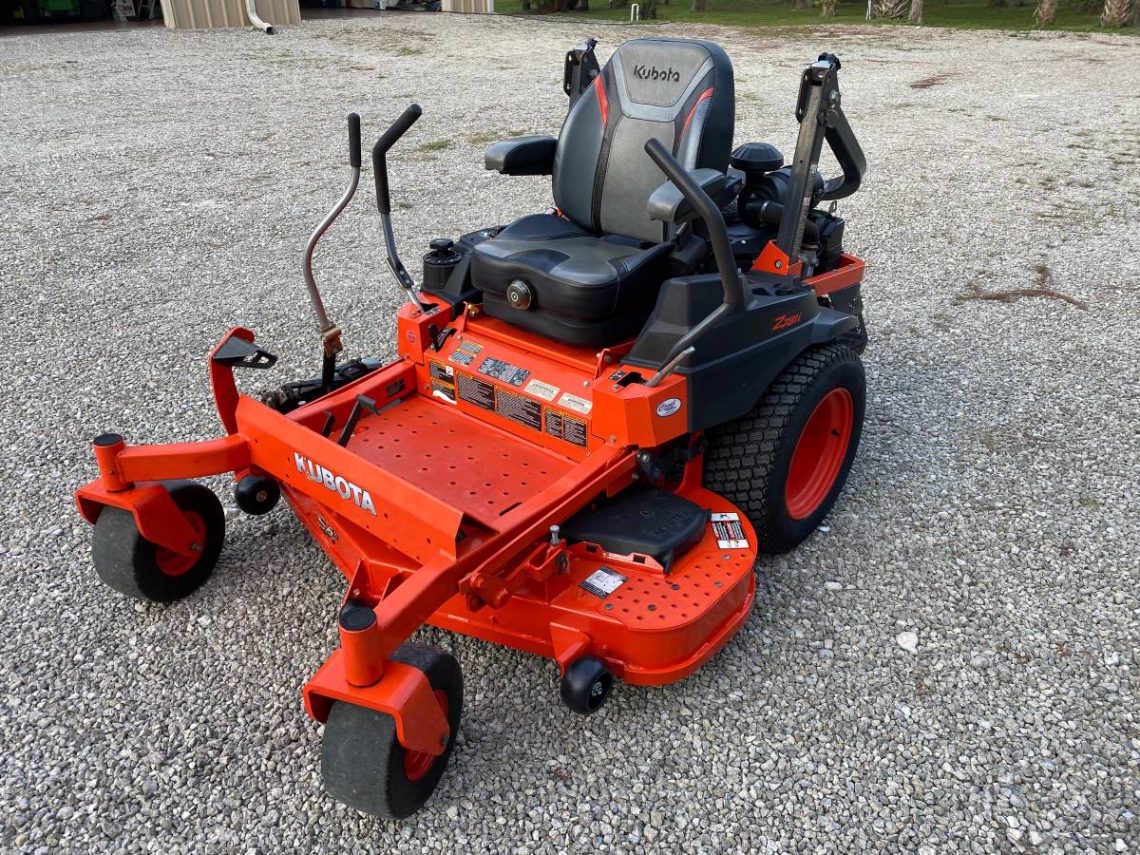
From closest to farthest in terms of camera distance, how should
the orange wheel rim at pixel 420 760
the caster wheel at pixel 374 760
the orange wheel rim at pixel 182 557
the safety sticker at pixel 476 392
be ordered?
the caster wheel at pixel 374 760, the orange wheel rim at pixel 420 760, the orange wheel rim at pixel 182 557, the safety sticker at pixel 476 392

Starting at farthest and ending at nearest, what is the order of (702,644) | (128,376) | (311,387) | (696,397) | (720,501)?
(128,376) < (311,387) < (720,501) < (696,397) < (702,644)

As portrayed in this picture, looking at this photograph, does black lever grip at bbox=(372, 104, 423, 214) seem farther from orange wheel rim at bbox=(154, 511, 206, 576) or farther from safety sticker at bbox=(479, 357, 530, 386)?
orange wheel rim at bbox=(154, 511, 206, 576)

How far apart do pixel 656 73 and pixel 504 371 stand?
4.26 ft

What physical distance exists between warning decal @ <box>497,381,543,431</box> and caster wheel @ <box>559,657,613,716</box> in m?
0.92

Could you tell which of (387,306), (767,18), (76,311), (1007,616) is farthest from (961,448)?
(767,18)

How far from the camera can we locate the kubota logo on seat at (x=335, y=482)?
2525 mm

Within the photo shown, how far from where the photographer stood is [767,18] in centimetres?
1906

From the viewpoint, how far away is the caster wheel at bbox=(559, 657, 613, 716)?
7.84 ft

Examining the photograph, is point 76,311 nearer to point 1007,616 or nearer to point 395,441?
point 395,441

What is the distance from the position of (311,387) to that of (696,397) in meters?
1.43

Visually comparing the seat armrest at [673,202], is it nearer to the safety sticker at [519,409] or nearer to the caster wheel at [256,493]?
the safety sticker at [519,409]

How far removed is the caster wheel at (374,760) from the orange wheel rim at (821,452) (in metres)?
1.71

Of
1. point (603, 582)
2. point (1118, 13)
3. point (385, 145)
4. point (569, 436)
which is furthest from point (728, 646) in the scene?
point (1118, 13)

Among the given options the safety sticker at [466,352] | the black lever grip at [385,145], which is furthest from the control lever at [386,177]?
the safety sticker at [466,352]
